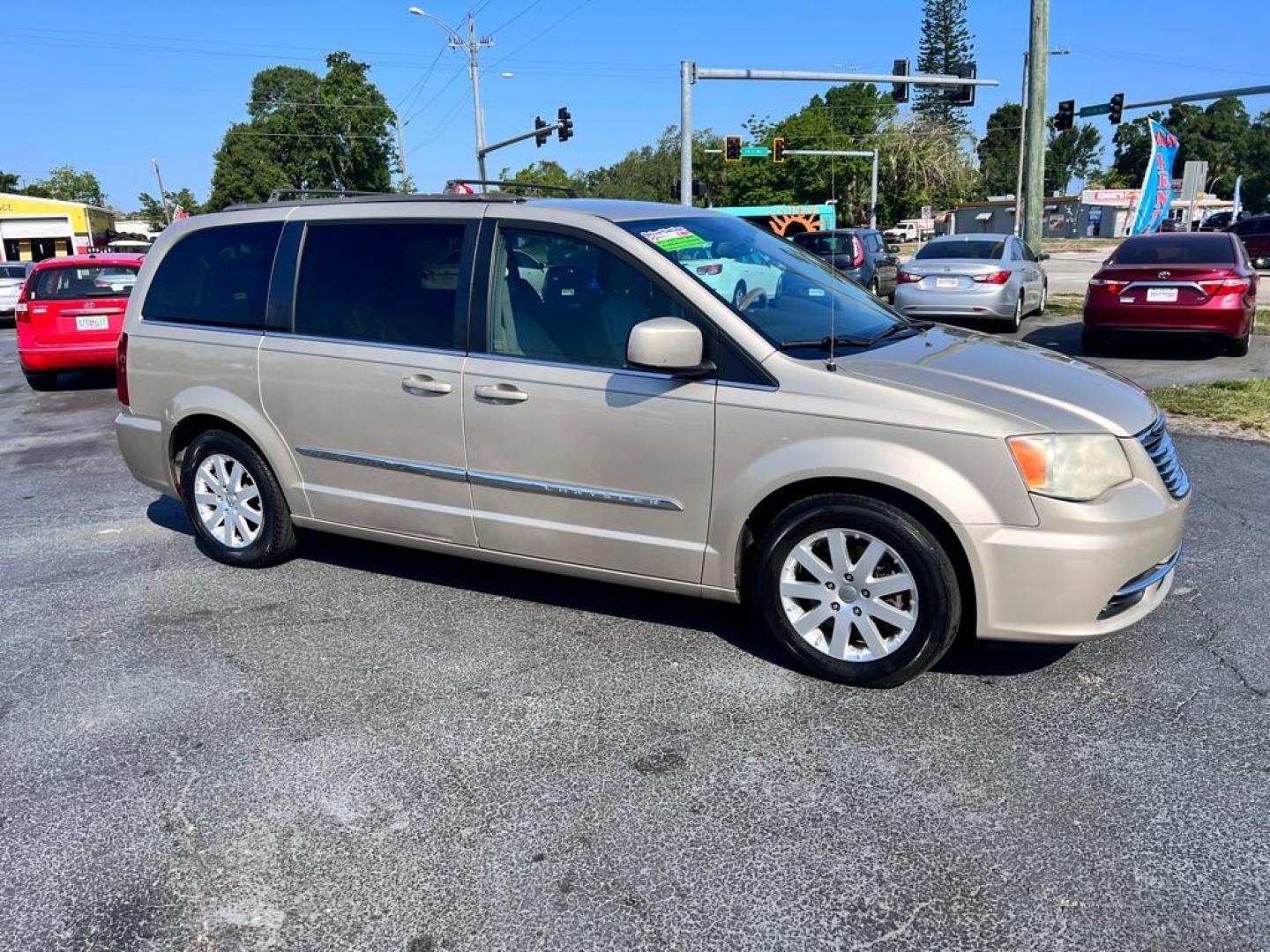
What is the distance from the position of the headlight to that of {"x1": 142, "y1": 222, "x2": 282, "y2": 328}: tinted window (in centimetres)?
356

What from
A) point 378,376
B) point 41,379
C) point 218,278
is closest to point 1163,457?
point 378,376

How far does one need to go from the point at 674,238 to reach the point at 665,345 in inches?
31.4

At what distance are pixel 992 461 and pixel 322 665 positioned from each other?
2.71 m

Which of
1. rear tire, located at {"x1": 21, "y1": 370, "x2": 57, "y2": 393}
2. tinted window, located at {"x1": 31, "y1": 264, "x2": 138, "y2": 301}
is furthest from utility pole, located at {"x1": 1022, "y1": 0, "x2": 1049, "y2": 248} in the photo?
rear tire, located at {"x1": 21, "y1": 370, "x2": 57, "y2": 393}

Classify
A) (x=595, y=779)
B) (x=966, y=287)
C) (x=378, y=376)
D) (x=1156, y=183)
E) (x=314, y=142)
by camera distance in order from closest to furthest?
1. (x=595, y=779)
2. (x=378, y=376)
3. (x=966, y=287)
4. (x=1156, y=183)
5. (x=314, y=142)

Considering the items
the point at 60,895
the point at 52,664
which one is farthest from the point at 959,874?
the point at 52,664

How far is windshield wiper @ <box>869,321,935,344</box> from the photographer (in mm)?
4171

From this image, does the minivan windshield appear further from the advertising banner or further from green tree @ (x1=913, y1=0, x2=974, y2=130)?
green tree @ (x1=913, y1=0, x2=974, y2=130)

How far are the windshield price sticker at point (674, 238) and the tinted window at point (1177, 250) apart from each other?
29.9ft

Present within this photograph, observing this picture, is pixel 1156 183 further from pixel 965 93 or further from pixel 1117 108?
pixel 965 93

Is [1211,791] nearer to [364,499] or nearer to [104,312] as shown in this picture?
[364,499]

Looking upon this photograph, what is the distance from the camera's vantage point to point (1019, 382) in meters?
3.64

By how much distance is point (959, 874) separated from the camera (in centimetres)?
263

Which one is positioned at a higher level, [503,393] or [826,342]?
[826,342]
